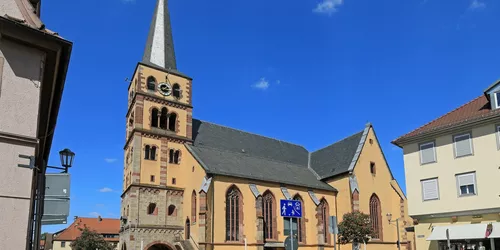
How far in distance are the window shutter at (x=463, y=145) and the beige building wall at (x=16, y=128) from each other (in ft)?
76.7

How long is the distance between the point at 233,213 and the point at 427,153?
15.7m

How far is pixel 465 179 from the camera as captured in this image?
963 inches

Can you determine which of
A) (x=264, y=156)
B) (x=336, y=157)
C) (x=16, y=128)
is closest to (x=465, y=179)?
(x=336, y=157)

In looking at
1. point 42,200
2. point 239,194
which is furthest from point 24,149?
point 239,194

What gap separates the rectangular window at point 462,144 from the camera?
24.7m

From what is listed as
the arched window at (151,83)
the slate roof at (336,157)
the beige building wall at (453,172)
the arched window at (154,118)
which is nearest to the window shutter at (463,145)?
the beige building wall at (453,172)

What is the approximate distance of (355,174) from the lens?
41.5 meters

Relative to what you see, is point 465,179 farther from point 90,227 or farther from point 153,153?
point 90,227

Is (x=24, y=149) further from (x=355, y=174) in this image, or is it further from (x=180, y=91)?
(x=355, y=174)

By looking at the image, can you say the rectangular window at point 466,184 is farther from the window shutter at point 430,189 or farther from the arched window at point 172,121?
the arched window at point 172,121

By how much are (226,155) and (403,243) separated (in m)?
19.7

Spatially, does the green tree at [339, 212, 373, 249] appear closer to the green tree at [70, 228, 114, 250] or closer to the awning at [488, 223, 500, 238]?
the awning at [488, 223, 500, 238]

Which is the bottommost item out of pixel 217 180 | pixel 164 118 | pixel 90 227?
pixel 90 227

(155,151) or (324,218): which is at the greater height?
(155,151)
